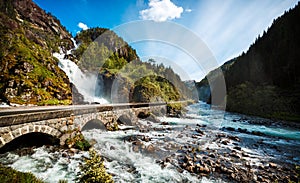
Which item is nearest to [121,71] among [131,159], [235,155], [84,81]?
[84,81]

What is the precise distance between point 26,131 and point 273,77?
7673 cm

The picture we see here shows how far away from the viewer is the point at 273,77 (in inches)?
2309

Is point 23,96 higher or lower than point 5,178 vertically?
higher

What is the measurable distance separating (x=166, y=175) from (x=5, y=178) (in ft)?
22.9

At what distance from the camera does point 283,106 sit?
38.8m

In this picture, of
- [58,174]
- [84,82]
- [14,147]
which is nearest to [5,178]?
[58,174]

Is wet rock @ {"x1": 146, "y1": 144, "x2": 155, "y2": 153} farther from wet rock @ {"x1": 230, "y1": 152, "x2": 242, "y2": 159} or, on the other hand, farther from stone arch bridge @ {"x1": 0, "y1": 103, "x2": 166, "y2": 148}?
wet rock @ {"x1": 230, "y1": 152, "x2": 242, "y2": 159}

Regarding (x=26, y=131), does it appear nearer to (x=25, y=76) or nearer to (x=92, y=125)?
(x=92, y=125)

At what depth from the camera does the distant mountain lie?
40237mm

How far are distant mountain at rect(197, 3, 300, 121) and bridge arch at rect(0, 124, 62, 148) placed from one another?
44.8m

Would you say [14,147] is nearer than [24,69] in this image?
Yes

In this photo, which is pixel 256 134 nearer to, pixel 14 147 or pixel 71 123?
pixel 71 123

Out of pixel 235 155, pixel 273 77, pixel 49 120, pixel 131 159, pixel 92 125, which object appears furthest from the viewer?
pixel 273 77

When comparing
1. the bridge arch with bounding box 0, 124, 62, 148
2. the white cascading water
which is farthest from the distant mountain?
the white cascading water
